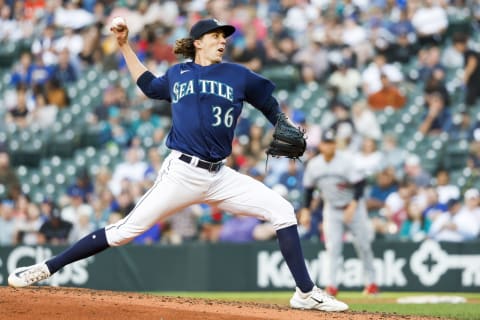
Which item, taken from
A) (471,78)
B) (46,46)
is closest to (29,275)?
(471,78)

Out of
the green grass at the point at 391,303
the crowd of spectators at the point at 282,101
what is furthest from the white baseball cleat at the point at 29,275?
the crowd of spectators at the point at 282,101

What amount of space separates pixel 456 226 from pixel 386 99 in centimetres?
288

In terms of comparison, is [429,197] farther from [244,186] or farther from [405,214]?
[244,186]

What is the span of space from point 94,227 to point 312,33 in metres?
4.74

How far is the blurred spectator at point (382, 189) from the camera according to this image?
13422 mm

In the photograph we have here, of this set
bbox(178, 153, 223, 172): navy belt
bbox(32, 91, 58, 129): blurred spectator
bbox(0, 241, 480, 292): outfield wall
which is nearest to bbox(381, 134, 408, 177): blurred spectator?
bbox(0, 241, 480, 292): outfield wall

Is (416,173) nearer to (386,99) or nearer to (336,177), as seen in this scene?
(386,99)

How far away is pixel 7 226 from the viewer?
Result: 1402 centimetres

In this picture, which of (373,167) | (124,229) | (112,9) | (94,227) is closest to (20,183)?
(94,227)

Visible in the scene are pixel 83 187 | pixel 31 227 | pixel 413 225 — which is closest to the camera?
pixel 413 225

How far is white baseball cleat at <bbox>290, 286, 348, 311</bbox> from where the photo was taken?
702 cm

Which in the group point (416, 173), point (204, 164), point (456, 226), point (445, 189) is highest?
point (416, 173)

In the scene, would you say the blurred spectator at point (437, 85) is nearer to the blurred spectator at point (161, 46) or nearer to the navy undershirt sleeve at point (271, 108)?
the blurred spectator at point (161, 46)

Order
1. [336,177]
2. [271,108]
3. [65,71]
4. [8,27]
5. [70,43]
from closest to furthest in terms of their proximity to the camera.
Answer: [271,108] → [336,177] → [65,71] → [70,43] → [8,27]
